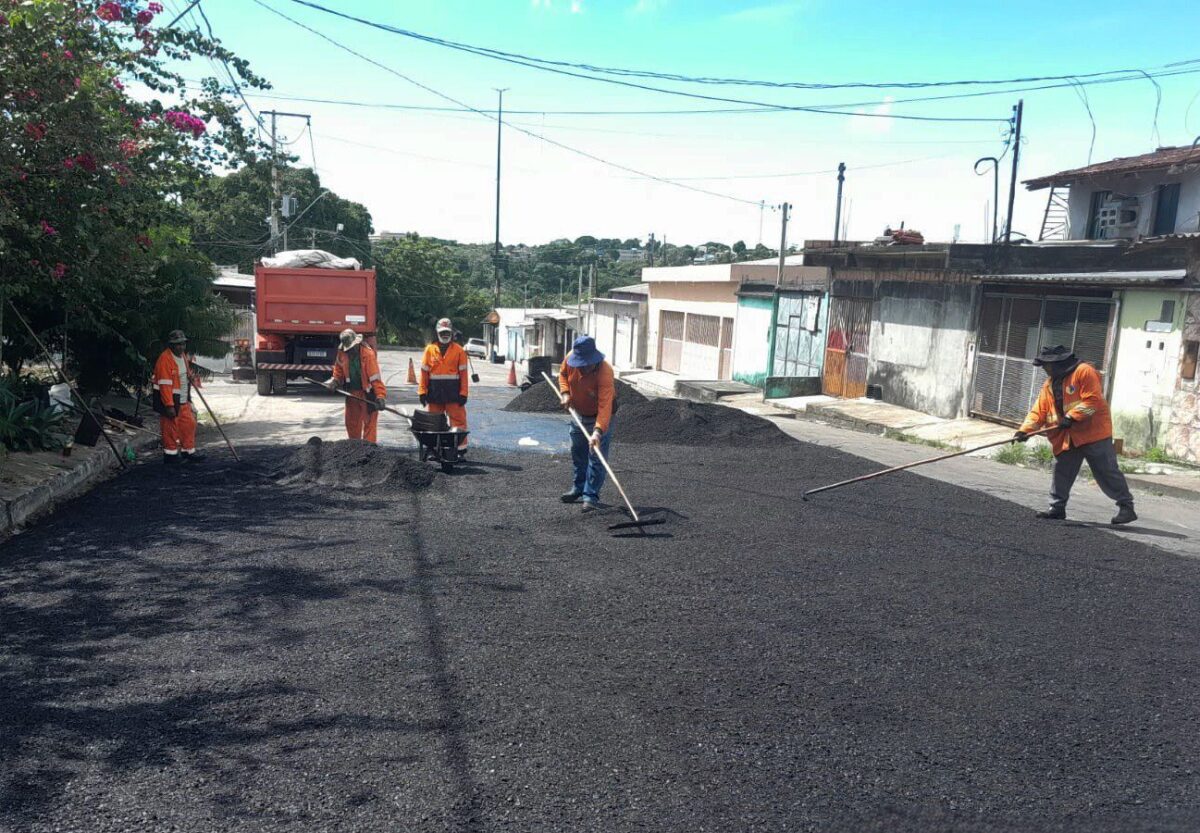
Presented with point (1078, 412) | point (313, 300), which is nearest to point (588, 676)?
point (1078, 412)

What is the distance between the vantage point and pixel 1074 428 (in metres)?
8.05

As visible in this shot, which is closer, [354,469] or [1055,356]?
[1055,356]

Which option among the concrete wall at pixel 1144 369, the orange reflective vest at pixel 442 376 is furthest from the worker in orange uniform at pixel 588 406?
the concrete wall at pixel 1144 369

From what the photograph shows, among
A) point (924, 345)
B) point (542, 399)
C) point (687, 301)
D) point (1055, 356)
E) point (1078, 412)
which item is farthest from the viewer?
point (687, 301)

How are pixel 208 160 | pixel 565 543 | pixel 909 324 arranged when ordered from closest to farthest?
1. pixel 565 543
2. pixel 208 160
3. pixel 909 324

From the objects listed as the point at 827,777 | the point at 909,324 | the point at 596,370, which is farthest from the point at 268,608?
the point at 909,324

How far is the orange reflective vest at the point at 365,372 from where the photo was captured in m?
10.3

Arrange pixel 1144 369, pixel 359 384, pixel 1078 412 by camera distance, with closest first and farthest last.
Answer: pixel 1078 412 → pixel 359 384 → pixel 1144 369

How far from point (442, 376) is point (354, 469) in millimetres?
1620

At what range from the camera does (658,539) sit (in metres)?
6.82

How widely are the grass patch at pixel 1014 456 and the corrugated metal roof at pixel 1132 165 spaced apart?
1407cm

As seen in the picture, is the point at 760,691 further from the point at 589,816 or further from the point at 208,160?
the point at 208,160

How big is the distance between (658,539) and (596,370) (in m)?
1.79

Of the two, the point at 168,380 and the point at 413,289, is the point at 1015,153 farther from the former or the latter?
the point at 413,289
